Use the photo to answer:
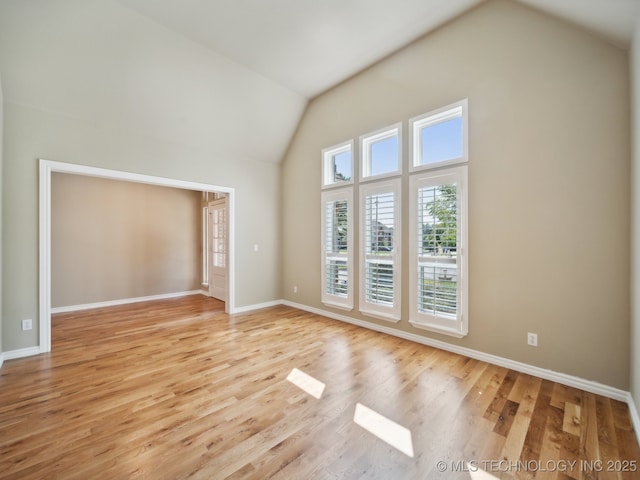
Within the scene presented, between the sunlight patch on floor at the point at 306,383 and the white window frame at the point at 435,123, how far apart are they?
272cm

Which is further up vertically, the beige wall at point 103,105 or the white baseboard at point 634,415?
the beige wall at point 103,105

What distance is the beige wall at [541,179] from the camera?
7.45ft

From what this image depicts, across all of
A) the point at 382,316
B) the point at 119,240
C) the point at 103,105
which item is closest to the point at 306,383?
the point at 382,316

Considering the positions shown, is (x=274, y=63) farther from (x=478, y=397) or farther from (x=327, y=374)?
(x=478, y=397)

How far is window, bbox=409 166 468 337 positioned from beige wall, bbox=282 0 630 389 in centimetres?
11

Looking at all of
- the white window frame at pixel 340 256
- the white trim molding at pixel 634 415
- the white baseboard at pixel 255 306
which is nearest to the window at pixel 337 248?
the white window frame at pixel 340 256

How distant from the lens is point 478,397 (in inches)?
88.6

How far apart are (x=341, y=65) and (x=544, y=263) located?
351 centimetres

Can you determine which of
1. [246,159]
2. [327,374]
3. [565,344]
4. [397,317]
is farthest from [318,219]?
[565,344]

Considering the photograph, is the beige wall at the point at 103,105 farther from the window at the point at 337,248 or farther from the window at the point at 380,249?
the window at the point at 380,249

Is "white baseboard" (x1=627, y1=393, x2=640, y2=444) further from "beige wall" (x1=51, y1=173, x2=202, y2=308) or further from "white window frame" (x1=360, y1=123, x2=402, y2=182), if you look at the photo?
"beige wall" (x1=51, y1=173, x2=202, y2=308)

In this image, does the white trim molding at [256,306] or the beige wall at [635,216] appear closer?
the beige wall at [635,216]

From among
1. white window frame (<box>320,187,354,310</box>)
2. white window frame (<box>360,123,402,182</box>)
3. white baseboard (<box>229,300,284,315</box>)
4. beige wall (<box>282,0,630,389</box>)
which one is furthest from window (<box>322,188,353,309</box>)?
beige wall (<box>282,0,630,389</box>)

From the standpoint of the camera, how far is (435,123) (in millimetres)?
3389
